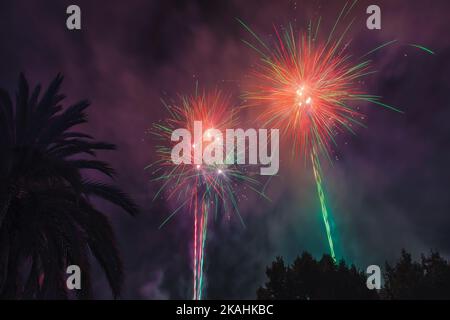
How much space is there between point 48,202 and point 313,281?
28617 mm

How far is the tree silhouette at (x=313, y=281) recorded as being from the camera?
35.5 meters

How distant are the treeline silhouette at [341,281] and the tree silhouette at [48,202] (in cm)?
2538

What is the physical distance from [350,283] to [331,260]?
3.78 meters

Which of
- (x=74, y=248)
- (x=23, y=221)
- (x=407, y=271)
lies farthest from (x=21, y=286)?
(x=407, y=271)

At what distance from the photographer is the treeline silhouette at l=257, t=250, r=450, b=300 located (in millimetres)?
35531

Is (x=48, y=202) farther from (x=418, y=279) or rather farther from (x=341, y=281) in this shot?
(x=418, y=279)

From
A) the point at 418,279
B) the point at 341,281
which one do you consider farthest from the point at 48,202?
the point at 418,279

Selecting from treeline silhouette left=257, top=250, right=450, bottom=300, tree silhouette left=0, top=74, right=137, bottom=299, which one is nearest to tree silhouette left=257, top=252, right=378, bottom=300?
treeline silhouette left=257, top=250, right=450, bottom=300

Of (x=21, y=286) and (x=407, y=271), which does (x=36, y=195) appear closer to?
(x=21, y=286)

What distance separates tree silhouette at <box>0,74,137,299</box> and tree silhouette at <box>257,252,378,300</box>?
25.5 meters

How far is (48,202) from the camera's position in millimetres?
12531

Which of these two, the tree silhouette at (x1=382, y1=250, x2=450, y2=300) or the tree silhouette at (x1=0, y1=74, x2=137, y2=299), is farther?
the tree silhouette at (x1=382, y1=250, x2=450, y2=300)

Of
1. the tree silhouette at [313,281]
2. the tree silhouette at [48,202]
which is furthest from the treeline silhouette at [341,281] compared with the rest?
the tree silhouette at [48,202]

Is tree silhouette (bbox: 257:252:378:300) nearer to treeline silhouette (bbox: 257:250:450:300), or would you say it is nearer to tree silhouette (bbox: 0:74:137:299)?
treeline silhouette (bbox: 257:250:450:300)
